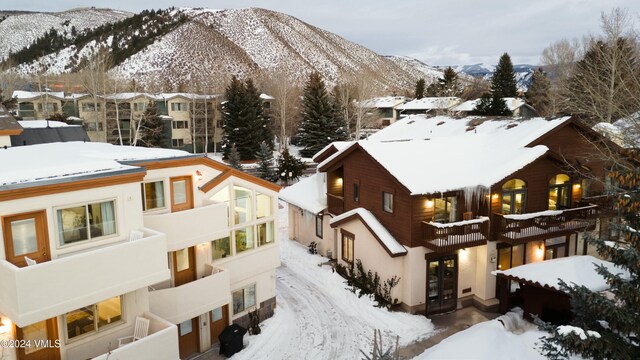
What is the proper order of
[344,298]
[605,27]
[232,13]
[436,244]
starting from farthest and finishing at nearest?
[232,13]
[605,27]
[344,298]
[436,244]

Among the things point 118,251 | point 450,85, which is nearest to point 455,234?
point 118,251

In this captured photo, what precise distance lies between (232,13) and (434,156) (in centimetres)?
16427

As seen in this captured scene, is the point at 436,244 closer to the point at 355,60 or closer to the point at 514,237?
the point at 514,237

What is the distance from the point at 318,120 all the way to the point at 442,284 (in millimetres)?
36109

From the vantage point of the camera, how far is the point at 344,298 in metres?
19.7

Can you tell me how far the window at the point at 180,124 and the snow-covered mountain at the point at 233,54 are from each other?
3616 centimetres

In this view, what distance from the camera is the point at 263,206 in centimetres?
1777

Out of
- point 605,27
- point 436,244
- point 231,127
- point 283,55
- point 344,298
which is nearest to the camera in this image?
point 436,244

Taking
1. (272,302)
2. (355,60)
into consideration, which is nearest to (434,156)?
(272,302)

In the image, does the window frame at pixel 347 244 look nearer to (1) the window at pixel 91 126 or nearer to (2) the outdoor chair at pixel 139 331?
(2) the outdoor chair at pixel 139 331

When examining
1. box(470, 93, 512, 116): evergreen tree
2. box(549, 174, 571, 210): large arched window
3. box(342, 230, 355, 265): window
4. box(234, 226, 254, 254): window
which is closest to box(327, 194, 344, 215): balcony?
box(342, 230, 355, 265): window

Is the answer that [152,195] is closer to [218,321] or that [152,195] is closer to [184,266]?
[184,266]

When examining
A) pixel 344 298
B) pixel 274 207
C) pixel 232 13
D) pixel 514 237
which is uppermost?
pixel 232 13

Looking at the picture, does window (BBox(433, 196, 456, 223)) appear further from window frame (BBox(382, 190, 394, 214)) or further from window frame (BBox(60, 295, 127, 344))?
window frame (BBox(60, 295, 127, 344))
